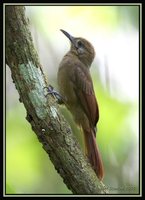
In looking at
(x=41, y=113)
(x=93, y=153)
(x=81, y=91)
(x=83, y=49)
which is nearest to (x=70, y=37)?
(x=83, y=49)

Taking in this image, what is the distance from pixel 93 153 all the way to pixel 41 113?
0.77 m

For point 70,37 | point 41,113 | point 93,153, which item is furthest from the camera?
point 70,37

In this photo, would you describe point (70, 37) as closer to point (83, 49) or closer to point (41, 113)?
point (83, 49)

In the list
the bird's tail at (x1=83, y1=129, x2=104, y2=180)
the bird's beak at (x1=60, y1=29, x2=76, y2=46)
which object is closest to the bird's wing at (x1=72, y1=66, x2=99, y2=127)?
the bird's tail at (x1=83, y1=129, x2=104, y2=180)

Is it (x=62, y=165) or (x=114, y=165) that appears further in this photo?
(x=114, y=165)

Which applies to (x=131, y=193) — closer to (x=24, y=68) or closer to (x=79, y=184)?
(x=79, y=184)

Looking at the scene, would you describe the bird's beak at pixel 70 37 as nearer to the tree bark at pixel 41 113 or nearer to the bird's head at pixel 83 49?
the bird's head at pixel 83 49

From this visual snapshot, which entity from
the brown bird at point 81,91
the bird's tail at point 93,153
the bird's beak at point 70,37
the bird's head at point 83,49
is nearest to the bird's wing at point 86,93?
the brown bird at point 81,91

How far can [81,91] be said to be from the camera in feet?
13.4

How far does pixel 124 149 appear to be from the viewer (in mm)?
4508

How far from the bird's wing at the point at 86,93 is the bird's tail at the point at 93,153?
112mm

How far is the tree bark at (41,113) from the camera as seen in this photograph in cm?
304

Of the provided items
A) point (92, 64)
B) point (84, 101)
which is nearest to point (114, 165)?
point (84, 101)

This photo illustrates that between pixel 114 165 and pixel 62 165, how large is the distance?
1.46m
